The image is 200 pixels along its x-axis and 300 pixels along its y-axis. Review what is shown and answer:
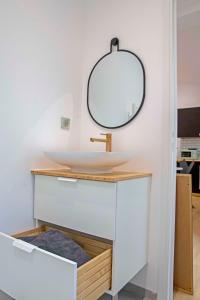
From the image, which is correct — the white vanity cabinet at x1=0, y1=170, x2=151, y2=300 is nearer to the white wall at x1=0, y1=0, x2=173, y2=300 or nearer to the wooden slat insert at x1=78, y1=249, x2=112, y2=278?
the wooden slat insert at x1=78, y1=249, x2=112, y2=278

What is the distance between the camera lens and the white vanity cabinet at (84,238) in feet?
2.78

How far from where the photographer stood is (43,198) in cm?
139

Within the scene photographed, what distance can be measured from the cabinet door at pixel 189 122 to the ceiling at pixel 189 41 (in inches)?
22.3

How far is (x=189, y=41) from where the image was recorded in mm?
2766

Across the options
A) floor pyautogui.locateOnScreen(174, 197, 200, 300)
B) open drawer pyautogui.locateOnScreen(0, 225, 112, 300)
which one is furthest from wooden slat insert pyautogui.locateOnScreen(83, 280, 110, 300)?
floor pyautogui.locateOnScreen(174, 197, 200, 300)

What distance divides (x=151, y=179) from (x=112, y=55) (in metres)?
0.95

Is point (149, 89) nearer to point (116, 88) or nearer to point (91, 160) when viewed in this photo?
point (116, 88)

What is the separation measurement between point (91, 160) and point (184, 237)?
0.89m

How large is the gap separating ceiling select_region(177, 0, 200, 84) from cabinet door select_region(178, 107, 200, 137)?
0.57 m

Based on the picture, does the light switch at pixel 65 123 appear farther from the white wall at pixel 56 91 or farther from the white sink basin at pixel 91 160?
the white sink basin at pixel 91 160

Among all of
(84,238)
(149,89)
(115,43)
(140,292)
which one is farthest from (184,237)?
(115,43)

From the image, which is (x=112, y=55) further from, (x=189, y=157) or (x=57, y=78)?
(x=189, y=157)

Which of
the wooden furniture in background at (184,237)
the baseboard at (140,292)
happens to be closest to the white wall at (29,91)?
the baseboard at (140,292)

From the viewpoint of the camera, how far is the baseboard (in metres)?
1.41
